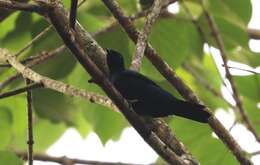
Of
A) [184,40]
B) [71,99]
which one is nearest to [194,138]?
[184,40]

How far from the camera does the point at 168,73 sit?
266 centimetres

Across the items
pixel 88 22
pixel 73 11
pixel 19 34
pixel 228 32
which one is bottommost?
pixel 73 11

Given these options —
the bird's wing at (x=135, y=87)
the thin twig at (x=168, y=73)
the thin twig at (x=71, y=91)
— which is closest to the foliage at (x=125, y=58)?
the thin twig at (x=168, y=73)

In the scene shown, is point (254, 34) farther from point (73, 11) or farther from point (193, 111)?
point (73, 11)

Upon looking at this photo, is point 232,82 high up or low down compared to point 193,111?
up

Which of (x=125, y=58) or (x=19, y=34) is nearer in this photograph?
(x=125, y=58)

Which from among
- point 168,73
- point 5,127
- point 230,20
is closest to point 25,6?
point 168,73

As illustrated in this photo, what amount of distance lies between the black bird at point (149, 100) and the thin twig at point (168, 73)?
22cm

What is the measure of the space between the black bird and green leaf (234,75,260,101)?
3.15ft

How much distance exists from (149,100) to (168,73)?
37 cm

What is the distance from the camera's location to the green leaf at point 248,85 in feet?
10.6

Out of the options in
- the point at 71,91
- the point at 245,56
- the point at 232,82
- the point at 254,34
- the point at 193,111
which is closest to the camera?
the point at 71,91

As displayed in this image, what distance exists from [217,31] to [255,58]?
0.45m

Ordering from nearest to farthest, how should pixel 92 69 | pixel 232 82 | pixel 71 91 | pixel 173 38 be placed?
1. pixel 92 69
2. pixel 71 91
3. pixel 232 82
4. pixel 173 38
